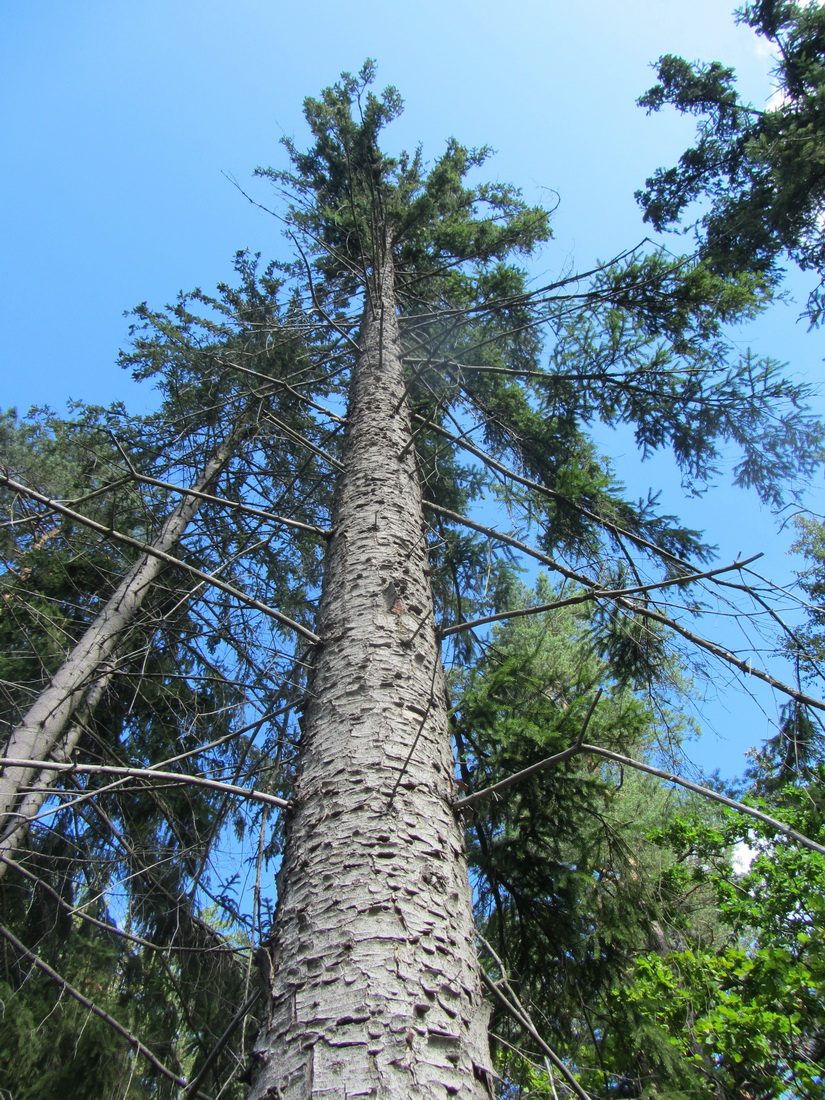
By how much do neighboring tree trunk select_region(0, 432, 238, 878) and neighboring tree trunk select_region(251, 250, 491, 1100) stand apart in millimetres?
1588

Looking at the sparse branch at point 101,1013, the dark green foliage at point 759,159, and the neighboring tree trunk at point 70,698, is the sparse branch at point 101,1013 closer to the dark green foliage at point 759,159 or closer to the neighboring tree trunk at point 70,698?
the neighboring tree trunk at point 70,698

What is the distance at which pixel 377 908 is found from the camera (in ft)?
4.28

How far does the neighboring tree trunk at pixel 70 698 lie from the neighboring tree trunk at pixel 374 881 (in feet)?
5.21

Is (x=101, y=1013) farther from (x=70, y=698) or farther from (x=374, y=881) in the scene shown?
(x=70, y=698)

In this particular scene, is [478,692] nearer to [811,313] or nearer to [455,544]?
[455,544]

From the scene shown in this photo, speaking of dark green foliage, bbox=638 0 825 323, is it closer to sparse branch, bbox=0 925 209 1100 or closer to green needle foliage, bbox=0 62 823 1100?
green needle foliage, bbox=0 62 823 1100

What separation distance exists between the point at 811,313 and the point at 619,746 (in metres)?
6.25

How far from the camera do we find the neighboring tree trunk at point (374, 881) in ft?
3.55

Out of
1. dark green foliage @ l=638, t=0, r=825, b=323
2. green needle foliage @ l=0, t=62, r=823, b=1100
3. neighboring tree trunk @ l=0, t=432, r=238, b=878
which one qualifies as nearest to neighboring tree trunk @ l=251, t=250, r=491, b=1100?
green needle foliage @ l=0, t=62, r=823, b=1100

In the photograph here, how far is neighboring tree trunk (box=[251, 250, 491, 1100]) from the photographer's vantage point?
108cm

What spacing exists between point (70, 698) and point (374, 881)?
3579mm

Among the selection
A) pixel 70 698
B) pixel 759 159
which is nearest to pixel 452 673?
pixel 70 698

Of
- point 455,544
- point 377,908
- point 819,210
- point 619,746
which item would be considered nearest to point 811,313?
point 819,210

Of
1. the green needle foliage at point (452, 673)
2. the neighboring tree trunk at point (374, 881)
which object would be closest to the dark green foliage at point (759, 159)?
the green needle foliage at point (452, 673)
